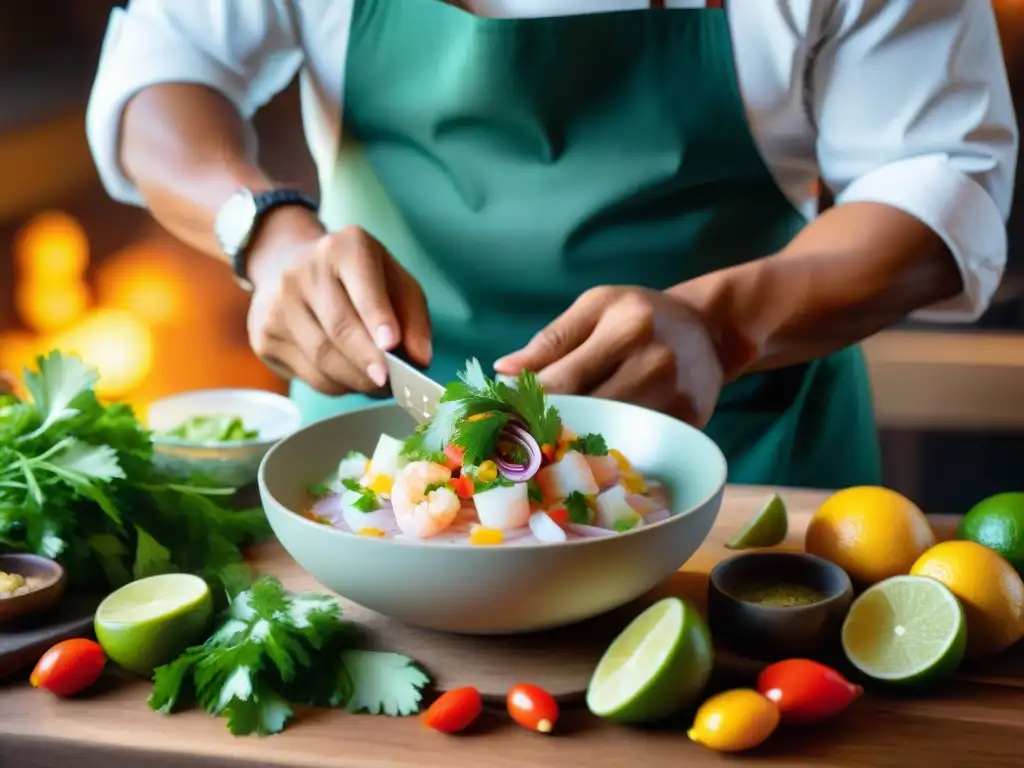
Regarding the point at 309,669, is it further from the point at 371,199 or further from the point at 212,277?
the point at 212,277

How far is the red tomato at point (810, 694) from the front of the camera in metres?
0.83

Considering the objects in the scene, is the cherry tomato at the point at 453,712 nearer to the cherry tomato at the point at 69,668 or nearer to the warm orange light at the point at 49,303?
the cherry tomato at the point at 69,668

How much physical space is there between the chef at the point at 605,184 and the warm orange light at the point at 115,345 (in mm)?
1303

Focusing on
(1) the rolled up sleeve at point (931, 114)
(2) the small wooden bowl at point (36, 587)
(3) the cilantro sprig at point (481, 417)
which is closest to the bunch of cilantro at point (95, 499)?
(2) the small wooden bowl at point (36, 587)

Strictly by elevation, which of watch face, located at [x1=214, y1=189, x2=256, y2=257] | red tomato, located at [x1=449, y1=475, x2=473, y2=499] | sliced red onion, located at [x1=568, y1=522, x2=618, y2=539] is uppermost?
watch face, located at [x1=214, y1=189, x2=256, y2=257]

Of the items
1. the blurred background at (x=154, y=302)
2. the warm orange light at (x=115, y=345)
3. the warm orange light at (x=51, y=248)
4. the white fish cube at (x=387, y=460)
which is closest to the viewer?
the white fish cube at (x=387, y=460)

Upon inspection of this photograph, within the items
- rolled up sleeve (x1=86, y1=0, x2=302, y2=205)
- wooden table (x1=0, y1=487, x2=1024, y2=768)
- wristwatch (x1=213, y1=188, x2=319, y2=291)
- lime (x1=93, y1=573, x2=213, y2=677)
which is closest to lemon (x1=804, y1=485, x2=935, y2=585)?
wooden table (x1=0, y1=487, x2=1024, y2=768)

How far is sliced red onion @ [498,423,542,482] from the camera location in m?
0.96

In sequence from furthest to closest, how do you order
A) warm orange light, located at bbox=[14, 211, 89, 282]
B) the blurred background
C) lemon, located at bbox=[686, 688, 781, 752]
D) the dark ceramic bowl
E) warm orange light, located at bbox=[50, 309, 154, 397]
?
warm orange light, located at bbox=[50, 309, 154, 397], warm orange light, located at bbox=[14, 211, 89, 282], the blurred background, the dark ceramic bowl, lemon, located at bbox=[686, 688, 781, 752]

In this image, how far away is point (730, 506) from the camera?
126 cm

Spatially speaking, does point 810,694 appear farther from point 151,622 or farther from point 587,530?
point 151,622

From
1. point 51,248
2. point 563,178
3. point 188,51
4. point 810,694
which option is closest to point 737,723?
point 810,694

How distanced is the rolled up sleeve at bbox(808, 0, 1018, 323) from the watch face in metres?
0.74

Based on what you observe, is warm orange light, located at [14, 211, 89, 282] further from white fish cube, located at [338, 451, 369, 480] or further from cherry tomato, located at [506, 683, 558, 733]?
cherry tomato, located at [506, 683, 558, 733]
